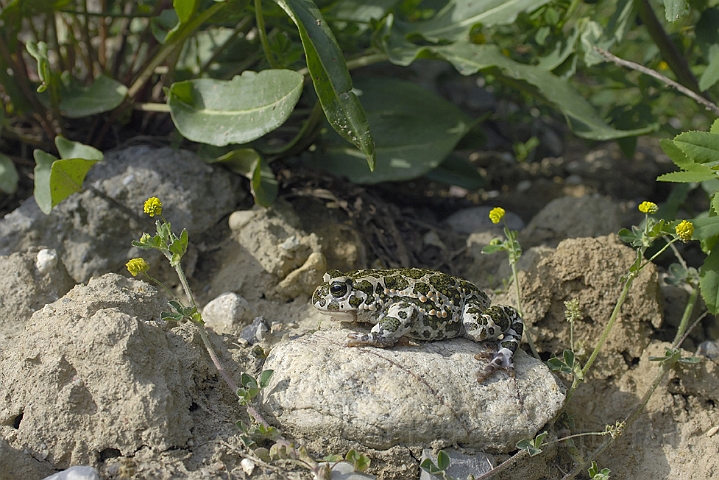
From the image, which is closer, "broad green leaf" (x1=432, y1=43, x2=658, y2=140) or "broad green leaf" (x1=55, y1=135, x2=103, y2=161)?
"broad green leaf" (x1=55, y1=135, x2=103, y2=161)

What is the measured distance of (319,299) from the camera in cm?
325

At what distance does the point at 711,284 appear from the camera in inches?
135

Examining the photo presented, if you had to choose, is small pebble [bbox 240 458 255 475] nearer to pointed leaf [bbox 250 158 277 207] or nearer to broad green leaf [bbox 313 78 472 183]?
pointed leaf [bbox 250 158 277 207]

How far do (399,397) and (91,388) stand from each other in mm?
1339

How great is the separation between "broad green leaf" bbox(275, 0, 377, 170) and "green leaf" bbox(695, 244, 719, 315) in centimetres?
184

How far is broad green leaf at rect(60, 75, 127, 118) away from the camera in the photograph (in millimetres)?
4246

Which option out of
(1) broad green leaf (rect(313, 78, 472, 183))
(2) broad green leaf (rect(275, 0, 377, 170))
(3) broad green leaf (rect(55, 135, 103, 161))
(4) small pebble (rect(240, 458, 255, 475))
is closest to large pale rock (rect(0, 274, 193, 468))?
(4) small pebble (rect(240, 458, 255, 475))

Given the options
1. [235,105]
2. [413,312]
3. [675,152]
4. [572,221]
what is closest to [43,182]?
[235,105]

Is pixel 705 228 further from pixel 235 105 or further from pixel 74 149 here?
pixel 74 149

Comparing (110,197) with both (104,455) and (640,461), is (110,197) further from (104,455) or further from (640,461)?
(640,461)

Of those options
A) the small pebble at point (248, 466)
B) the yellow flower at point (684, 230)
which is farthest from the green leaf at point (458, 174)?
the small pebble at point (248, 466)

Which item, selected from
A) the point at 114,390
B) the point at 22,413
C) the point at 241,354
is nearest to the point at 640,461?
the point at 241,354

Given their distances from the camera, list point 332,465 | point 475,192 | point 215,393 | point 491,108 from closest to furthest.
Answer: point 332,465 → point 215,393 → point 475,192 → point 491,108

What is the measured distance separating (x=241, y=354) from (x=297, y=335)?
314 mm
